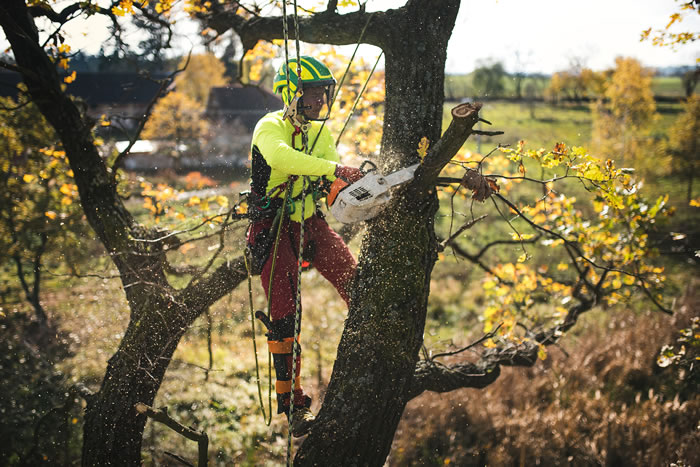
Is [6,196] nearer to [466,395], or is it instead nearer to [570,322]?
[466,395]

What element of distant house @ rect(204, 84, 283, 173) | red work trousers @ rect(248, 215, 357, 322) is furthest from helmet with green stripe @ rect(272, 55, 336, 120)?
distant house @ rect(204, 84, 283, 173)

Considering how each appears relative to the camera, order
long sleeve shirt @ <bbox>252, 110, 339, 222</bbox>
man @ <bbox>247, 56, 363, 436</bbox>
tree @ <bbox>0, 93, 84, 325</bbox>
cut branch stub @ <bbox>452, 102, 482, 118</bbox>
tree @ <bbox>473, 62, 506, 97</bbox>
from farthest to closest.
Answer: tree @ <bbox>0, 93, 84, 325</bbox>, tree @ <bbox>473, 62, 506, 97</bbox>, man @ <bbox>247, 56, 363, 436</bbox>, long sleeve shirt @ <bbox>252, 110, 339, 222</bbox>, cut branch stub @ <bbox>452, 102, 482, 118</bbox>

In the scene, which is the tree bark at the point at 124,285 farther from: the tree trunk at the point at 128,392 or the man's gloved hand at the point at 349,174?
the man's gloved hand at the point at 349,174

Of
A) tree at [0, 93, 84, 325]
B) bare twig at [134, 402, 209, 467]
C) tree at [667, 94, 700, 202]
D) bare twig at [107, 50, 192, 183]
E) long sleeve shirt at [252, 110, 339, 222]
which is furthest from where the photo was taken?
tree at [667, 94, 700, 202]

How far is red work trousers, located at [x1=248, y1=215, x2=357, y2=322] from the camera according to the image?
10.5 feet

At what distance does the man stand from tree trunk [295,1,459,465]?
40 cm

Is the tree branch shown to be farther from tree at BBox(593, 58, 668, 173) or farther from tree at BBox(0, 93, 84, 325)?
tree at BBox(593, 58, 668, 173)

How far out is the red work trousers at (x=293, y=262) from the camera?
3.20m

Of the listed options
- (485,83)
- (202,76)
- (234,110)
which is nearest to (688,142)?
(485,83)

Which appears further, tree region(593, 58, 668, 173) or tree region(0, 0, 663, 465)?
tree region(593, 58, 668, 173)

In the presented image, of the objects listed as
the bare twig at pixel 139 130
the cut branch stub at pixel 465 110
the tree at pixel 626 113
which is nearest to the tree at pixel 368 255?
the cut branch stub at pixel 465 110

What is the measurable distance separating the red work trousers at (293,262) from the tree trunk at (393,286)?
42cm

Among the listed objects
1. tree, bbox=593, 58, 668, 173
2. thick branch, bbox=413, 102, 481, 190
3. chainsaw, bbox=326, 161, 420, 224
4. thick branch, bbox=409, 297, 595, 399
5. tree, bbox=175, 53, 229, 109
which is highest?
tree, bbox=175, 53, 229, 109

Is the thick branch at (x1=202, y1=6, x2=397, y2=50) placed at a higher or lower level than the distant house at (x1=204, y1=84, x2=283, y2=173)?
lower
